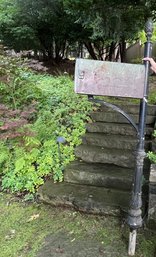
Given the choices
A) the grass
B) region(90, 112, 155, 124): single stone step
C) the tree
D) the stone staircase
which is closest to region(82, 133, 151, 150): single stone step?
the stone staircase

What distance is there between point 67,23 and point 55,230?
18.8 ft

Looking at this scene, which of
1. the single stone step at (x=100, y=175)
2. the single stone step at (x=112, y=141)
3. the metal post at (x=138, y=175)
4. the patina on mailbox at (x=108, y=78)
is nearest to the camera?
the patina on mailbox at (x=108, y=78)

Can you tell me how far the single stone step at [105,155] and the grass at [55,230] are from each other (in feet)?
2.71

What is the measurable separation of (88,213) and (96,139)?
1.19m

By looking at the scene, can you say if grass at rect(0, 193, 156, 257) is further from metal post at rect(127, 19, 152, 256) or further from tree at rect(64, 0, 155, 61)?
tree at rect(64, 0, 155, 61)

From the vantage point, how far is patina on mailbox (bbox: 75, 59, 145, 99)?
6.45ft

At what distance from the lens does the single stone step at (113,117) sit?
4.08 meters

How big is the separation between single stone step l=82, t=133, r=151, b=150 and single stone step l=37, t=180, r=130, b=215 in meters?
0.78

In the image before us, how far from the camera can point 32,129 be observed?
3.61m

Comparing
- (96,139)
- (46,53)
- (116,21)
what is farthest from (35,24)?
(96,139)

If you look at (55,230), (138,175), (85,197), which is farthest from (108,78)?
(55,230)

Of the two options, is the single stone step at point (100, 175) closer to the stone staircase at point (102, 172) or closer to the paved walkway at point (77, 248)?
the stone staircase at point (102, 172)

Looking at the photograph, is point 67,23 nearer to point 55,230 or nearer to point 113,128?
point 113,128

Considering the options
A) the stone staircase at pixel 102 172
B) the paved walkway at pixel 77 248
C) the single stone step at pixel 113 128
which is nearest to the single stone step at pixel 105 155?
the stone staircase at pixel 102 172
